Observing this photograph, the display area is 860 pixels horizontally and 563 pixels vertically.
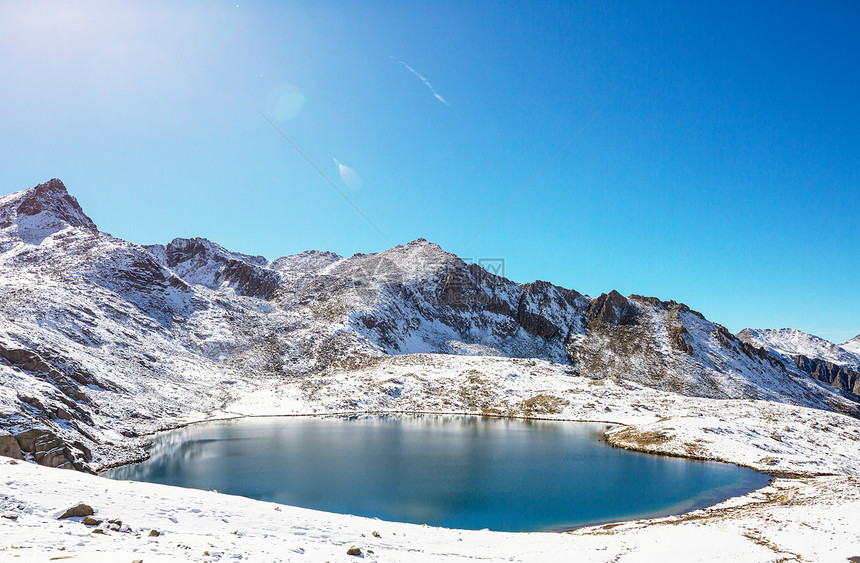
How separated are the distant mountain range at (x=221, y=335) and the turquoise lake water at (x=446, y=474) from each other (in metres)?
13.7

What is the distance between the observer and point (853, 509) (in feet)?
86.6

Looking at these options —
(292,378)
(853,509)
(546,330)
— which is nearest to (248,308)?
(292,378)

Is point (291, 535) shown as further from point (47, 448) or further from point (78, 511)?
point (47, 448)

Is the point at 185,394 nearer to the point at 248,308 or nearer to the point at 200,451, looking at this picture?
the point at 200,451

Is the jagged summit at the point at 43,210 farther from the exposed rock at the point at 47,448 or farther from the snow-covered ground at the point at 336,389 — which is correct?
the exposed rock at the point at 47,448

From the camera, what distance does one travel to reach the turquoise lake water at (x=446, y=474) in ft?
114

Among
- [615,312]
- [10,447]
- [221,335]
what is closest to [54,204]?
[221,335]

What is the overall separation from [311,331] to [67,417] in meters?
93.3

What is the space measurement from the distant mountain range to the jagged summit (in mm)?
687

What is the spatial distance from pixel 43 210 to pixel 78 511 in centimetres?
20193

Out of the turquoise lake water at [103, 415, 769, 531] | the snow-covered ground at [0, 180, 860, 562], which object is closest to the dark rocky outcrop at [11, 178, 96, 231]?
the snow-covered ground at [0, 180, 860, 562]

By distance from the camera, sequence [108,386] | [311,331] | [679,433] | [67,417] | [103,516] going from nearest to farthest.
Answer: [103,516] < [67,417] < [679,433] < [108,386] < [311,331]

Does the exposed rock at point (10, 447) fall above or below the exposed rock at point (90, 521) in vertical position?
below

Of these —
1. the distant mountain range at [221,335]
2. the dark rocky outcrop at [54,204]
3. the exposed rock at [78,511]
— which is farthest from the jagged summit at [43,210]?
the exposed rock at [78,511]
